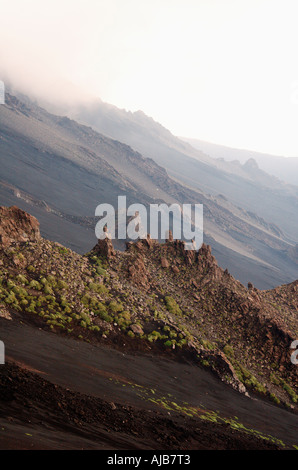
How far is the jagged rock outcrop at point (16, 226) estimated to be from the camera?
1125 inches

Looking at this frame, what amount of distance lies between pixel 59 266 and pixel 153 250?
1304 cm

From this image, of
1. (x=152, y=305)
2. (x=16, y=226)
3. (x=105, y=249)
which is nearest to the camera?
(x=16, y=226)

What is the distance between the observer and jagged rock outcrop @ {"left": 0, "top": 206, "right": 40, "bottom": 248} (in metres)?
28.6

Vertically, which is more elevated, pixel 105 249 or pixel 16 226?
pixel 105 249

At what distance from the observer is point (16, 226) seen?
29.7 meters

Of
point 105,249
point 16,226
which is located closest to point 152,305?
point 105,249

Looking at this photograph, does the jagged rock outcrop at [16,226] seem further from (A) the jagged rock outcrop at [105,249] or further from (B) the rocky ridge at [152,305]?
(A) the jagged rock outcrop at [105,249]

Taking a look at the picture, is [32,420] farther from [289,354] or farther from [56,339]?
[289,354]

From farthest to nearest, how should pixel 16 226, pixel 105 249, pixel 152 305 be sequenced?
1. pixel 105 249
2. pixel 152 305
3. pixel 16 226

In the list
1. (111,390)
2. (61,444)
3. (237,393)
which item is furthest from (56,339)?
(237,393)

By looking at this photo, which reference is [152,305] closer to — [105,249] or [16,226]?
[105,249]

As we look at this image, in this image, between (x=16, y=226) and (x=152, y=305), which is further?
(x=152, y=305)

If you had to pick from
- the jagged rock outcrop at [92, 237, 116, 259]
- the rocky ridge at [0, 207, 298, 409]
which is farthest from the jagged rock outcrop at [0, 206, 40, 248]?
the jagged rock outcrop at [92, 237, 116, 259]

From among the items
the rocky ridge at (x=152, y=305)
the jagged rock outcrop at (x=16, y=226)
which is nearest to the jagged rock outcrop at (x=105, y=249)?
the rocky ridge at (x=152, y=305)
